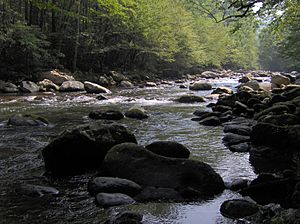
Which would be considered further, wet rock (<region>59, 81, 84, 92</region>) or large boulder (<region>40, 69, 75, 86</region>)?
large boulder (<region>40, 69, 75, 86</region>)

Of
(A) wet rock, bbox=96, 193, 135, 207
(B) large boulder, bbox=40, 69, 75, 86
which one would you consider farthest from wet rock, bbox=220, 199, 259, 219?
(B) large boulder, bbox=40, 69, 75, 86

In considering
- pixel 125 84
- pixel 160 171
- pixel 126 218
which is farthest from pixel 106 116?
pixel 125 84

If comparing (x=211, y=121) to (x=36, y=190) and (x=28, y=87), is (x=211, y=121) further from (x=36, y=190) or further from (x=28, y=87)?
(x=28, y=87)

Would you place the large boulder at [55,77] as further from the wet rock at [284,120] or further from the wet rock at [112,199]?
the wet rock at [112,199]

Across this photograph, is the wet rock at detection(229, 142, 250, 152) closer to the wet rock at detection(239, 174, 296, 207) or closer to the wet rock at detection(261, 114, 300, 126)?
the wet rock at detection(261, 114, 300, 126)

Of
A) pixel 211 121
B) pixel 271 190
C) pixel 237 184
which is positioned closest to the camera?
pixel 271 190

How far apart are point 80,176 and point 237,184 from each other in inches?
97.9

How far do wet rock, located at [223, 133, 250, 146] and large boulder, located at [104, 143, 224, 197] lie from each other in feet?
9.71

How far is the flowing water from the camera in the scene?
4.61m

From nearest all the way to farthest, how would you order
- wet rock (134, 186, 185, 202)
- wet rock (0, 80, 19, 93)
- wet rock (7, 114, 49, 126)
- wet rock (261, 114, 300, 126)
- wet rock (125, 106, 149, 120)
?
wet rock (134, 186, 185, 202) < wet rock (261, 114, 300, 126) < wet rock (7, 114, 49, 126) < wet rock (125, 106, 149, 120) < wet rock (0, 80, 19, 93)

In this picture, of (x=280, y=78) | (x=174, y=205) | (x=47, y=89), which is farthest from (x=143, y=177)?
(x=280, y=78)

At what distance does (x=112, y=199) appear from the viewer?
16.3ft

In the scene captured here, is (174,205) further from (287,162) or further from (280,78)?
(280,78)

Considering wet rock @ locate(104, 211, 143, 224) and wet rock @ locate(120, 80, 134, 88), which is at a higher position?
wet rock @ locate(104, 211, 143, 224)
